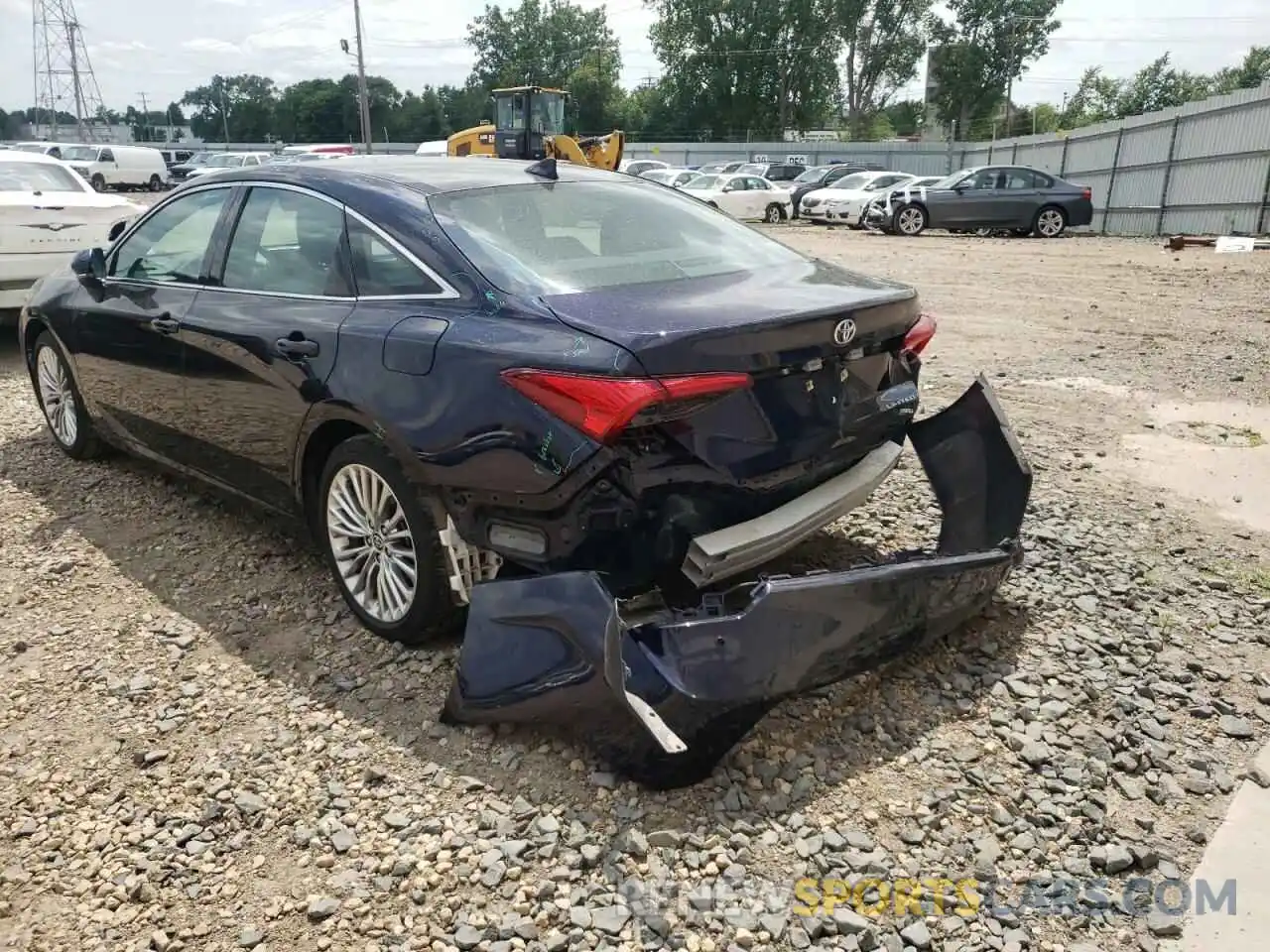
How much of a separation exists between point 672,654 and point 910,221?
21.4 meters

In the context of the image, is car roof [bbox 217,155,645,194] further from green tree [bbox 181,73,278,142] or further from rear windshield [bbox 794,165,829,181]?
green tree [bbox 181,73,278,142]

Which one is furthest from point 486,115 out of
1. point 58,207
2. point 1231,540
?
point 1231,540

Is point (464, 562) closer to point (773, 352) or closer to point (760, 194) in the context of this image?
point (773, 352)

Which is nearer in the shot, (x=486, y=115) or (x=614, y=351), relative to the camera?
(x=614, y=351)

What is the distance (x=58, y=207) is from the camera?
792cm

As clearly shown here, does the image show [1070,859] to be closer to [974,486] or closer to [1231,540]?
[974,486]

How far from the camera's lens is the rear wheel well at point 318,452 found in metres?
3.40

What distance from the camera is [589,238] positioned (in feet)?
11.5

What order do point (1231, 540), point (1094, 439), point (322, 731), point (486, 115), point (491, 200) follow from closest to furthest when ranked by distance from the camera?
Result: 1. point (322, 731)
2. point (491, 200)
3. point (1231, 540)
4. point (1094, 439)
5. point (486, 115)

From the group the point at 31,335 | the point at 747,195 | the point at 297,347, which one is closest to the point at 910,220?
the point at 747,195

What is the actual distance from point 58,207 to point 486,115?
276 feet

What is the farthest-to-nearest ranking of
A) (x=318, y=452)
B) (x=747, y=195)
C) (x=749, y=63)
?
(x=749, y=63) < (x=747, y=195) < (x=318, y=452)

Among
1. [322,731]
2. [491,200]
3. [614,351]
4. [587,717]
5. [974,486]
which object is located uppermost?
[491,200]

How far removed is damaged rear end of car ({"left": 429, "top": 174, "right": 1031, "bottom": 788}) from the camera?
2604 mm
